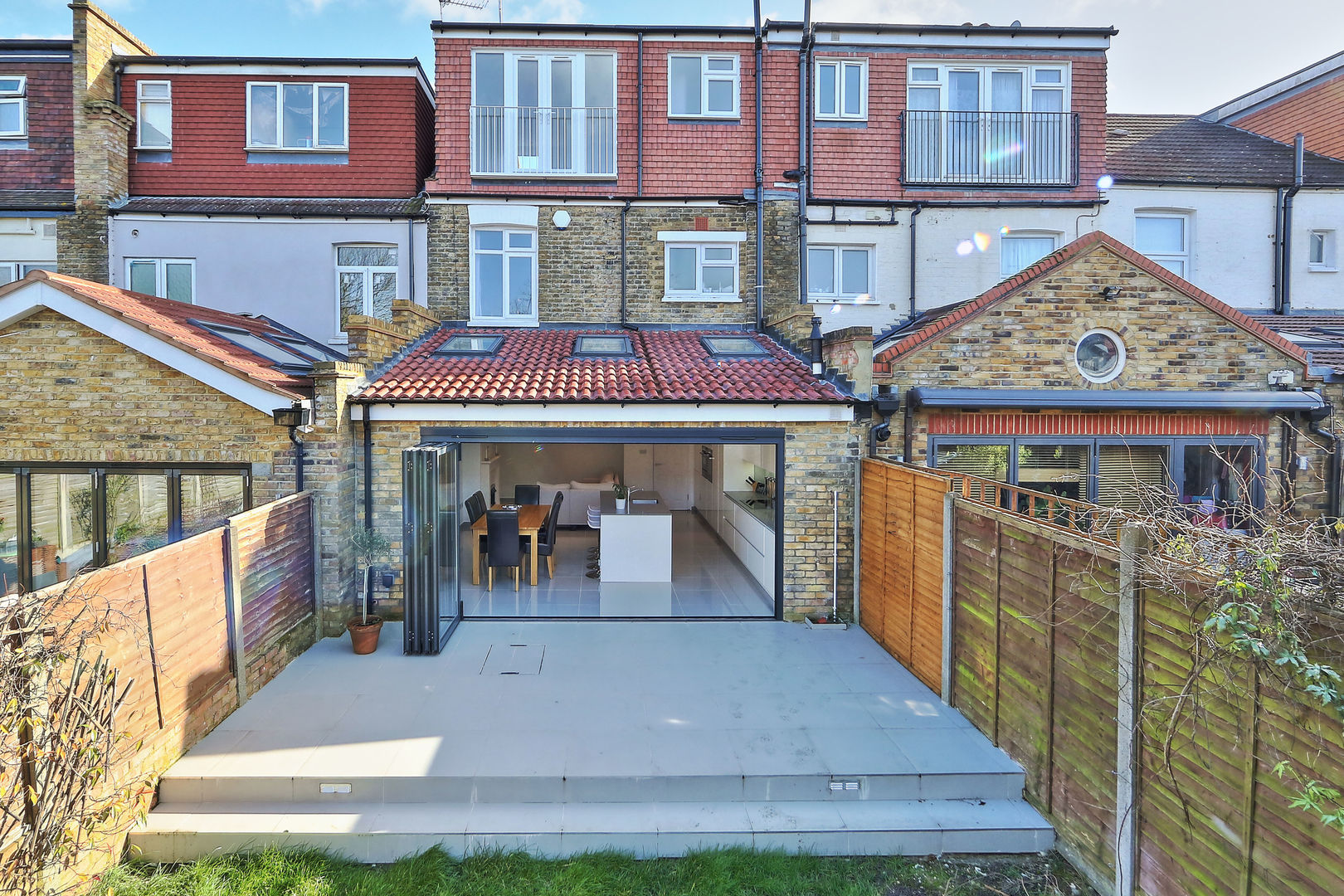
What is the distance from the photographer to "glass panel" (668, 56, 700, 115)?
10.8 metres

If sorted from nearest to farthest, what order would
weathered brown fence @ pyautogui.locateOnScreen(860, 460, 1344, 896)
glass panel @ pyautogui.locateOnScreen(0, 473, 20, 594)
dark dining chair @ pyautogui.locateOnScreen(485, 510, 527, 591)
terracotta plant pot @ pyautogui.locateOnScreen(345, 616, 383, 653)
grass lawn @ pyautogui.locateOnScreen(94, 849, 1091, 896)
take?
1. weathered brown fence @ pyautogui.locateOnScreen(860, 460, 1344, 896)
2. grass lawn @ pyautogui.locateOnScreen(94, 849, 1091, 896)
3. terracotta plant pot @ pyautogui.locateOnScreen(345, 616, 383, 653)
4. glass panel @ pyautogui.locateOnScreen(0, 473, 20, 594)
5. dark dining chair @ pyautogui.locateOnScreen(485, 510, 527, 591)

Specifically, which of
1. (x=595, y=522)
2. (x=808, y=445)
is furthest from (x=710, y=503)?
(x=808, y=445)

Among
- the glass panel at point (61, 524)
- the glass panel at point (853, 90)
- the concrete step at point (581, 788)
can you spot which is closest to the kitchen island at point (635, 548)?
the concrete step at point (581, 788)

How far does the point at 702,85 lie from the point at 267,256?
7.87 m

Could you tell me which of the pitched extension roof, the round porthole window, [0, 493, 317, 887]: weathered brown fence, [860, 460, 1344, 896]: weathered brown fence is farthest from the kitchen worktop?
[0, 493, 317, 887]: weathered brown fence

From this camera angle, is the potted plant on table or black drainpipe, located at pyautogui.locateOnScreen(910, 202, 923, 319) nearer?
the potted plant on table

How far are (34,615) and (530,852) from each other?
3.11 m

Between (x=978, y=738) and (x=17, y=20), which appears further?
(x=17, y=20)

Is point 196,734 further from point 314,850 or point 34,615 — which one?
point 34,615

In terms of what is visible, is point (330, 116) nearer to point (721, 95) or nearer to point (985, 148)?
point (721, 95)

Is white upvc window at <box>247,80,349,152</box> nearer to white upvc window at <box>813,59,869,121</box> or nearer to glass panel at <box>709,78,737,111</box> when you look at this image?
glass panel at <box>709,78,737,111</box>

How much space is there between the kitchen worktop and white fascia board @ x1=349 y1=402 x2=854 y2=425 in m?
1.72

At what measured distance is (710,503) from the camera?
14.1 m

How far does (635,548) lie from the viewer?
380 inches
